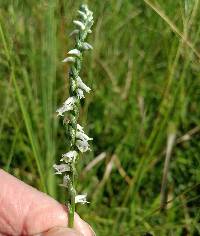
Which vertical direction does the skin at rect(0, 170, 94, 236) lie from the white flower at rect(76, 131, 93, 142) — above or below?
below

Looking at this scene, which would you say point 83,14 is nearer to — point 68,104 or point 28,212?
point 68,104

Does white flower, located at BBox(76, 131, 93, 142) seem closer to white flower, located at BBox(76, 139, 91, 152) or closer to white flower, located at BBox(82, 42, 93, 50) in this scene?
white flower, located at BBox(76, 139, 91, 152)

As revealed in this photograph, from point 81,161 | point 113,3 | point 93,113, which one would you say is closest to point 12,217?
point 81,161

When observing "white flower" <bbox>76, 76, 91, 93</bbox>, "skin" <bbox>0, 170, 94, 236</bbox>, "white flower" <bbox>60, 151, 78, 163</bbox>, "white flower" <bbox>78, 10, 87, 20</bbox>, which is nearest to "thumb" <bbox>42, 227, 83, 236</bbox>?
"skin" <bbox>0, 170, 94, 236</bbox>

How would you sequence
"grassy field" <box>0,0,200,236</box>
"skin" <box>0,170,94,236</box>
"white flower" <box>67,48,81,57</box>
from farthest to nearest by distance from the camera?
"grassy field" <box>0,0,200,236</box>, "skin" <box>0,170,94,236</box>, "white flower" <box>67,48,81,57</box>

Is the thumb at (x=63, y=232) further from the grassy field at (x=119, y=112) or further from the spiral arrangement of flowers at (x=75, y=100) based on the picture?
the grassy field at (x=119, y=112)

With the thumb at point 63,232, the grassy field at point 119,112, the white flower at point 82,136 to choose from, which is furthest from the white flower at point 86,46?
the grassy field at point 119,112
